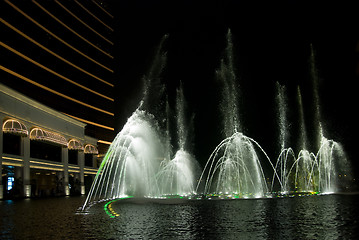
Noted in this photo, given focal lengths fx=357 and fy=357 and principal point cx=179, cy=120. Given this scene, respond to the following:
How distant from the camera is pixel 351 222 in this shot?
11.4 m

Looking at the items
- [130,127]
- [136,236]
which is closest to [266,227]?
[136,236]

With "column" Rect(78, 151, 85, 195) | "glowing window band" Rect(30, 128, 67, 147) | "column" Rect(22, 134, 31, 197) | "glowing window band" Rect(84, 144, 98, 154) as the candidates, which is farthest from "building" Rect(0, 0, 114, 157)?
"column" Rect(22, 134, 31, 197)

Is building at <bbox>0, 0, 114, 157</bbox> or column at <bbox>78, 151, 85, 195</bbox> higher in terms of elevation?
building at <bbox>0, 0, 114, 157</bbox>

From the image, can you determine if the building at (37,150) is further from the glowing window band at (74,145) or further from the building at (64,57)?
the building at (64,57)

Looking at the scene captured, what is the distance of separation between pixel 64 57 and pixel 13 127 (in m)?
41.6

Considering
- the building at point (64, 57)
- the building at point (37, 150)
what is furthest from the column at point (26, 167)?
the building at point (64, 57)

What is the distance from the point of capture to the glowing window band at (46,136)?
35.9m

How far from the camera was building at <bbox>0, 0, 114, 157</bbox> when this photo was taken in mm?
53188

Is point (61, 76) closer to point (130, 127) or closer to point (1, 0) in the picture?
point (1, 0)

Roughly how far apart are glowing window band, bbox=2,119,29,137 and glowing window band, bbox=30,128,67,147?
3600 mm

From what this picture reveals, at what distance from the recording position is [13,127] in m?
31.1

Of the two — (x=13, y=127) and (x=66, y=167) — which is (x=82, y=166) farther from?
(x=13, y=127)

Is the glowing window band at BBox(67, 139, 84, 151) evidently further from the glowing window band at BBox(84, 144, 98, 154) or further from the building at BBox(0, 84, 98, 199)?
the glowing window band at BBox(84, 144, 98, 154)

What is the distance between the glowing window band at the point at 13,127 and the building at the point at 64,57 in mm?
19065
